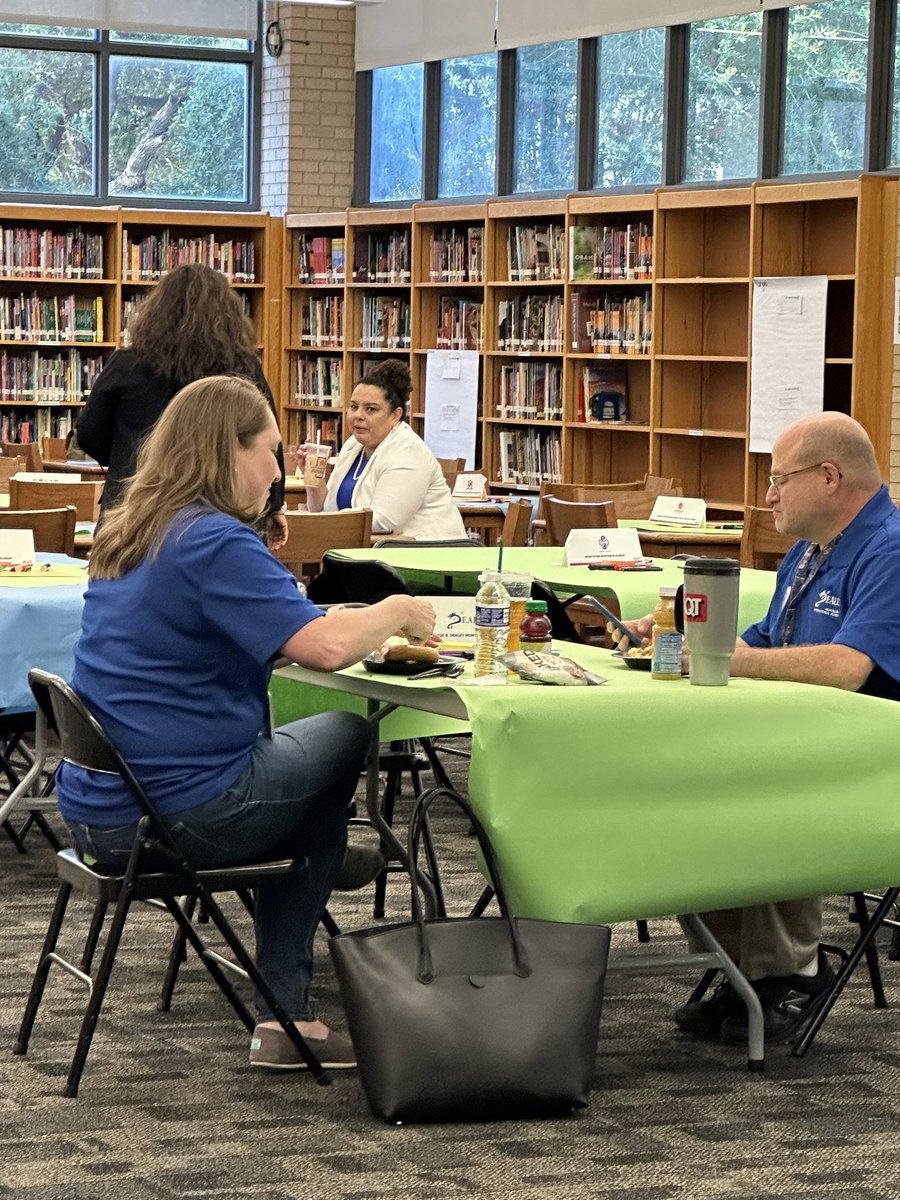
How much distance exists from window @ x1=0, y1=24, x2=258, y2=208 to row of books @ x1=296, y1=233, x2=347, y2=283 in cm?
70

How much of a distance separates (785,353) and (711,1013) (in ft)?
21.1

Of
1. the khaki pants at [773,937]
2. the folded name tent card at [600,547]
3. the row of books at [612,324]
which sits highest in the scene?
the row of books at [612,324]

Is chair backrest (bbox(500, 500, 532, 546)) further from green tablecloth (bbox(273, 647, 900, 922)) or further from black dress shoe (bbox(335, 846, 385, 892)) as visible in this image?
green tablecloth (bbox(273, 647, 900, 922))

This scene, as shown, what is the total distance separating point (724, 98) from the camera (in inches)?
427

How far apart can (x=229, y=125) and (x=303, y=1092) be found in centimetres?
1098

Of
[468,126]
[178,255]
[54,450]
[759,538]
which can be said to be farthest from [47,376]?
[759,538]

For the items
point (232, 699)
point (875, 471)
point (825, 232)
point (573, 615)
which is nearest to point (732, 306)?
point (825, 232)

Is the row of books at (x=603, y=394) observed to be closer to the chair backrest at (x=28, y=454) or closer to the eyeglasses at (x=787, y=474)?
the chair backrest at (x=28, y=454)

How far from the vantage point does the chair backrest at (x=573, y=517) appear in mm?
7348

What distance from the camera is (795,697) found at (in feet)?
11.5

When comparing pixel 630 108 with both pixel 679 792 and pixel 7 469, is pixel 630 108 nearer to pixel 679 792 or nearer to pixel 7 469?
pixel 7 469

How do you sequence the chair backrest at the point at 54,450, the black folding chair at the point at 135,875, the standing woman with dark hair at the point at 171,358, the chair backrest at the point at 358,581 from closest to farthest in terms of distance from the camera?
the black folding chair at the point at 135,875, the chair backrest at the point at 358,581, the standing woman with dark hair at the point at 171,358, the chair backrest at the point at 54,450

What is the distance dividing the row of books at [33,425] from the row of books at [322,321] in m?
1.73

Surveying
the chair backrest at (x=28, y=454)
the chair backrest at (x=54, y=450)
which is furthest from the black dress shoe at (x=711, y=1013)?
the chair backrest at (x=54, y=450)
